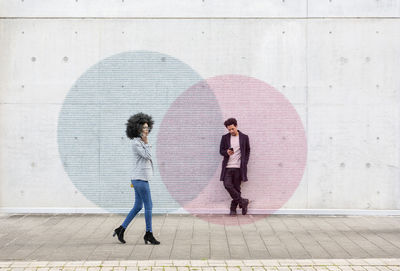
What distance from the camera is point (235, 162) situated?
8.93 meters

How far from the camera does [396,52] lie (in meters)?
9.12

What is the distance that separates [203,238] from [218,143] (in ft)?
8.26

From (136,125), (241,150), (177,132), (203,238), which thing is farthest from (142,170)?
(241,150)

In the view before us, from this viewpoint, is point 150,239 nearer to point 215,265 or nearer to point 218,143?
point 215,265

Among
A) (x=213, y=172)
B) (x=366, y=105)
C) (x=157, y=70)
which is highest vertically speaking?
(x=157, y=70)

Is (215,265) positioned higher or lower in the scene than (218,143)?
lower

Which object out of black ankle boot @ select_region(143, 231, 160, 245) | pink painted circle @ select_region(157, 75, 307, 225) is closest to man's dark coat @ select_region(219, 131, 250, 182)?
pink painted circle @ select_region(157, 75, 307, 225)

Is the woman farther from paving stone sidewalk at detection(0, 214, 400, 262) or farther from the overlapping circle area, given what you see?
the overlapping circle area

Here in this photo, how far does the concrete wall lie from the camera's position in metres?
9.14

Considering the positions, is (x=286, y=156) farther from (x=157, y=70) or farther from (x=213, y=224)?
(x=157, y=70)

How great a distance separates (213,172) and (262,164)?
95cm

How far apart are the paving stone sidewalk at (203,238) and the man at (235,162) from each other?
42 cm

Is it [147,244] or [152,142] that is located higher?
[152,142]

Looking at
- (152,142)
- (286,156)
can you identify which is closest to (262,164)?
(286,156)
